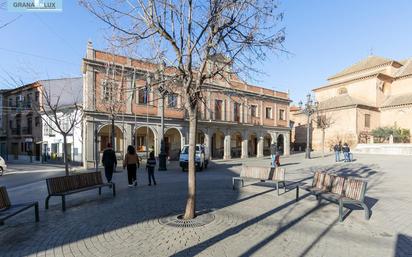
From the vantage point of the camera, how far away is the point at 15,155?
3769cm

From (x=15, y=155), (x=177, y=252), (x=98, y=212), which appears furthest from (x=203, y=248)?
(x=15, y=155)

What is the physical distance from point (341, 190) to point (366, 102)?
44219 millimetres

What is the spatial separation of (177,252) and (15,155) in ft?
140

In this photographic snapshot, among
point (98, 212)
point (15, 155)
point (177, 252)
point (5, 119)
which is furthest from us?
point (5, 119)

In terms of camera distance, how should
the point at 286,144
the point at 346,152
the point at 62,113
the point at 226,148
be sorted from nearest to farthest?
the point at 346,152
the point at 62,113
the point at 226,148
the point at 286,144

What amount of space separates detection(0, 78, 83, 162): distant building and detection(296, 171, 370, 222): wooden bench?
70.9 feet

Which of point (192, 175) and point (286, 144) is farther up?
point (192, 175)

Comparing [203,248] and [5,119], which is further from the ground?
[5,119]

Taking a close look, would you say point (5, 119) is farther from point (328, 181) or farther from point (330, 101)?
point (330, 101)

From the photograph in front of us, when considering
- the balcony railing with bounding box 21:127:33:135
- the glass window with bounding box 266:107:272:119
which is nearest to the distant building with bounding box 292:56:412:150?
the glass window with bounding box 266:107:272:119

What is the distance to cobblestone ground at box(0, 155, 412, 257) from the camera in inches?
175

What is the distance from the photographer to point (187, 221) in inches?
230

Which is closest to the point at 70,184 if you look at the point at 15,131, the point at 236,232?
the point at 236,232

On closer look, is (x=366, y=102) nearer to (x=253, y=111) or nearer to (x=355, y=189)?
(x=253, y=111)
